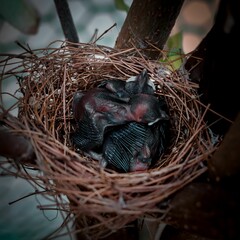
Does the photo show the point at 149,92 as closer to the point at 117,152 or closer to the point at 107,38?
the point at 117,152

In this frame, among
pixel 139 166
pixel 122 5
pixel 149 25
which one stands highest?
pixel 122 5

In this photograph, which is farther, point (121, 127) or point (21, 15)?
point (21, 15)

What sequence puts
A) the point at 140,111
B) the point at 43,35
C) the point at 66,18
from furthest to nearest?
the point at 43,35, the point at 66,18, the point at 140,111

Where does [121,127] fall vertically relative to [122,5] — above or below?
below

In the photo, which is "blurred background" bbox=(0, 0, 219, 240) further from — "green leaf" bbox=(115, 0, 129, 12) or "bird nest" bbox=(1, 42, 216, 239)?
"bird nest" bbox=(1, 42, 216, 239)

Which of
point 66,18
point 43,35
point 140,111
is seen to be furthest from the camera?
point 43,35

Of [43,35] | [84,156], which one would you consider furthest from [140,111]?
[43,35]

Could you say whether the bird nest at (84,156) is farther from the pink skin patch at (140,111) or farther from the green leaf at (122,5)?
the green leaf at (122,5)

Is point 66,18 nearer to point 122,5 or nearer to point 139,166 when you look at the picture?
point 122,5

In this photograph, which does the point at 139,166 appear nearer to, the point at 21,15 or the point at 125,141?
the point at 125,141
